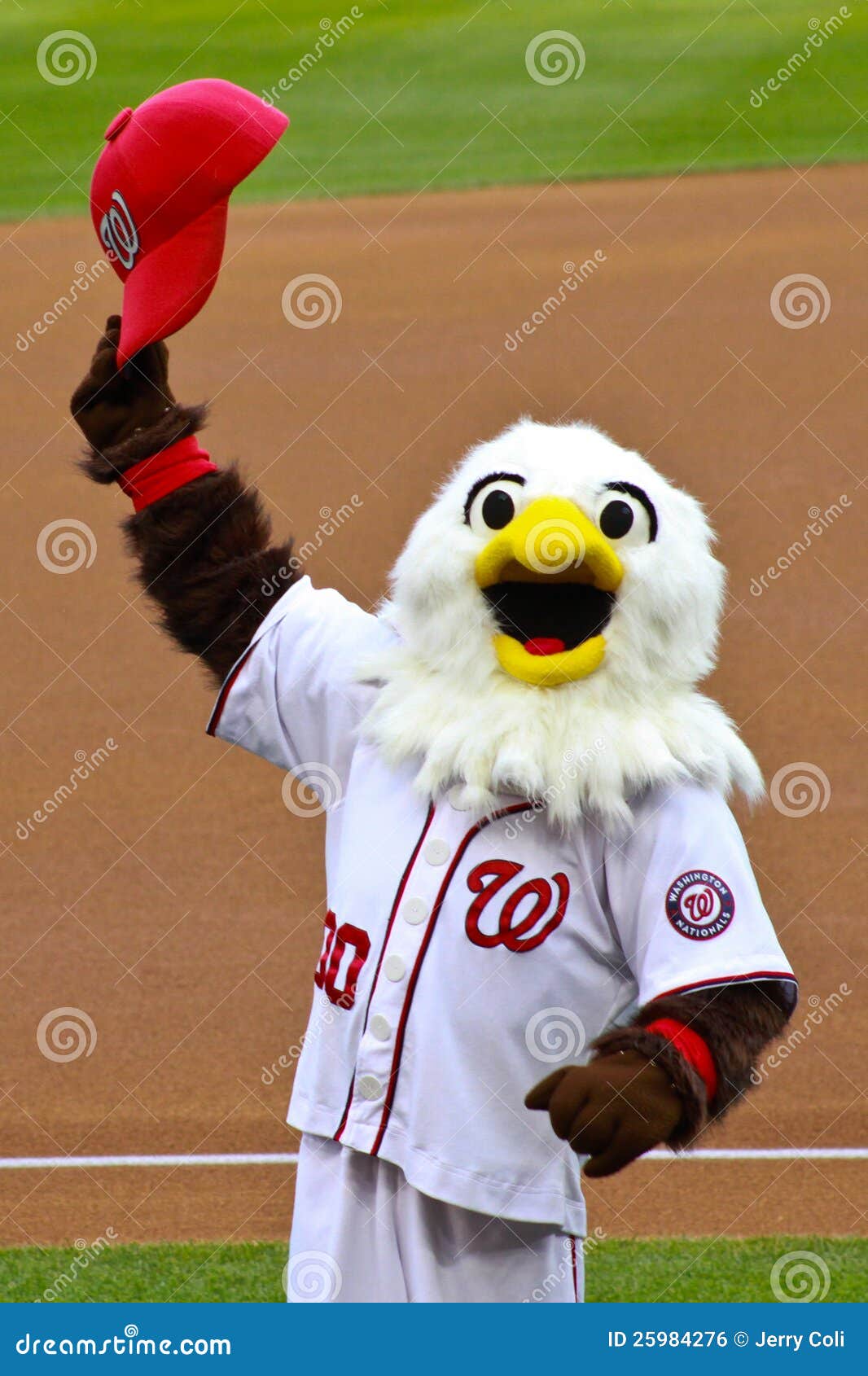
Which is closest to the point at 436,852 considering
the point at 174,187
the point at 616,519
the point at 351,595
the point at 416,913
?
the point at 416,913

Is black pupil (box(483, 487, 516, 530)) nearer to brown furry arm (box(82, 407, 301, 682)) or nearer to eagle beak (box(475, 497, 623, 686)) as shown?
eagle beak (box(475, 497, 623, 686))

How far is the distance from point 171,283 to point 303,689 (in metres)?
0.71

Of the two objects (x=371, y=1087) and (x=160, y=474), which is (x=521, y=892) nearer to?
(x=371, y=1087)

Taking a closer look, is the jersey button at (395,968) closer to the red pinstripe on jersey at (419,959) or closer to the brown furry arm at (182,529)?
the red pinstripe on jersey at (419,959)

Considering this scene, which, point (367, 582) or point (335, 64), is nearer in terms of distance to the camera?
point (367, 582)

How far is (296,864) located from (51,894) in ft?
3.01

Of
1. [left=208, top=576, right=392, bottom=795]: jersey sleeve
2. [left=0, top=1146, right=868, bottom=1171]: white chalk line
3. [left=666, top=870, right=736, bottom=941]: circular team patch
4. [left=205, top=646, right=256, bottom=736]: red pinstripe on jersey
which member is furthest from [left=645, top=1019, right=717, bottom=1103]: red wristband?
[left=0, top=1146, right=868, bottom=1171]: white chalk line

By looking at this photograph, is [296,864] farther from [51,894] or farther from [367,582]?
[367,582]

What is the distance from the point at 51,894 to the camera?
22.5ft

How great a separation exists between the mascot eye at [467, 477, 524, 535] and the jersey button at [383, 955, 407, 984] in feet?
2.17

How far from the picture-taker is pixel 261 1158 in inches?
201

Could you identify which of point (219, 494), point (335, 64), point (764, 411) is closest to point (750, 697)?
point (764, 411)

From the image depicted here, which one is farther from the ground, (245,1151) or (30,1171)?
(245,1151)

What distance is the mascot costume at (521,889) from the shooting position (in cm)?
268
